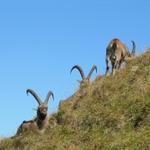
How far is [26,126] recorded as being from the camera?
27953 millimetres

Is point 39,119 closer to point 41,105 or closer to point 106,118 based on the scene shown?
point 41,105

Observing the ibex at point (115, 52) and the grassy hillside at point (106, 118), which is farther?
the ibex at point (115, 52)

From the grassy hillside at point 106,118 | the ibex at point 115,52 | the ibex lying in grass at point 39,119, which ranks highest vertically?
the ibex at point 115,52

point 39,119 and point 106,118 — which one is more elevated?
point 39,119

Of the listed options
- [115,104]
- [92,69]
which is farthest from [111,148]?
[92,69]

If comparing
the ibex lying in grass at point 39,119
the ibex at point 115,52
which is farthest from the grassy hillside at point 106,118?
the ibex at point 115,52

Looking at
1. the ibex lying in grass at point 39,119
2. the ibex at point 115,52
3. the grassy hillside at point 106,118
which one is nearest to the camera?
the grassy hillside at point 106,118

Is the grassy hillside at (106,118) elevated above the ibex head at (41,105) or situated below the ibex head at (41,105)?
below

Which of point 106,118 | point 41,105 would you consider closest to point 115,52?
point 41,105

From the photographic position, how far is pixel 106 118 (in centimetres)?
2014

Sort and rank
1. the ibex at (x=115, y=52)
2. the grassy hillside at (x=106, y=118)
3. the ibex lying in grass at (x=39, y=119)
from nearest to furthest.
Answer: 1. the grassy hillside at (x=106, y=118)
2. the ibex lying in grass at (x=39, y=119)
3. the ibex at (x=115, y=52)

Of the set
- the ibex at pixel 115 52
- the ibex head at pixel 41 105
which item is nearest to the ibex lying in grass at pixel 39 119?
the ibex head at pixel 41 105

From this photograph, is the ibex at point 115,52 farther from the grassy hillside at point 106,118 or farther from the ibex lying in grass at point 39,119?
the ibex lying in grass at point 39,119

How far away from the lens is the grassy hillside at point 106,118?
701 inches
